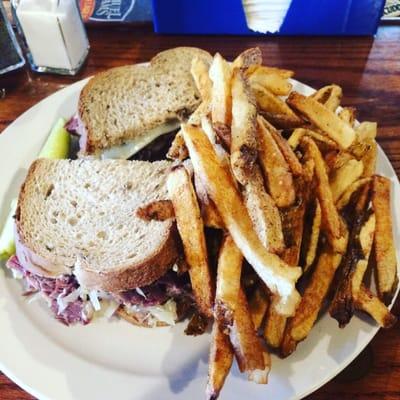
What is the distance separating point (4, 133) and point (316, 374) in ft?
4.35

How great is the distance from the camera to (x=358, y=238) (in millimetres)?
1288

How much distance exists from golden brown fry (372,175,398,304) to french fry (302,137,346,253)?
11 centimetres

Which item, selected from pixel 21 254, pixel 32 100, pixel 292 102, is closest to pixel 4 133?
pixel 32 100

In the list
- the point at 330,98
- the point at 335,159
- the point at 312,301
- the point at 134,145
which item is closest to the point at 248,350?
the point at 312,301

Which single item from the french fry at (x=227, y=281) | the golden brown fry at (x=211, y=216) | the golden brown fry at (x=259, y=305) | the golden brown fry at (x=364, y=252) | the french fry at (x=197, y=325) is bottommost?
the french fry at (x=197, y=325)

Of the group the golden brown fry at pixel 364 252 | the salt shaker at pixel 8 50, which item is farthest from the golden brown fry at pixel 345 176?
the salt shaker at pixel 8 50

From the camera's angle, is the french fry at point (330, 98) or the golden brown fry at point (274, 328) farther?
the french fry at point (330, 98)

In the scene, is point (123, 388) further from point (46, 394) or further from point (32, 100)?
point (32, 100)

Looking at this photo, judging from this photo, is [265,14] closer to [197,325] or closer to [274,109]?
[274,109]

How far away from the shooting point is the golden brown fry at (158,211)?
1266 millimetres

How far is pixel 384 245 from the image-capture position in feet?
4.27

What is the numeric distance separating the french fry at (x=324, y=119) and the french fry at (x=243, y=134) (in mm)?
210

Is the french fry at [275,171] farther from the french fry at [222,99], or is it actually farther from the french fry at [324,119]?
the french fry at [324,119]

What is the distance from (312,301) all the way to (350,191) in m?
0.33
